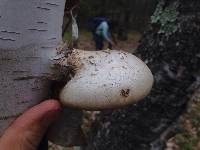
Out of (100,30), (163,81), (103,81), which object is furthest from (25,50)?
(100,30)

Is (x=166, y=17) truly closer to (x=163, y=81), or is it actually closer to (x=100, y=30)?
(x=163, y=81)

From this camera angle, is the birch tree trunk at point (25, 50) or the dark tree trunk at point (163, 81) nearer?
the birch tree trunk at point (25, 50)

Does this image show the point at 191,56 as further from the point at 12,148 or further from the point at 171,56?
the point at 12,148

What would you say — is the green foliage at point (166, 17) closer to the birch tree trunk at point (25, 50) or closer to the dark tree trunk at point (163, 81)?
the dark tree trunk at point (163, 81)

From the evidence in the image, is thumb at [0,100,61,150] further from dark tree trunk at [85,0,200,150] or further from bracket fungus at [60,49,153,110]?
dark tree trunk at [85,0,200,150]

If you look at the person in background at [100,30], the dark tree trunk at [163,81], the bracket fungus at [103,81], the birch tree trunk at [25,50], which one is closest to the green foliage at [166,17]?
the dark tree trunk at [163,81]

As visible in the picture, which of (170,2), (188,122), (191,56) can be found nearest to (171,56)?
(191,56)
